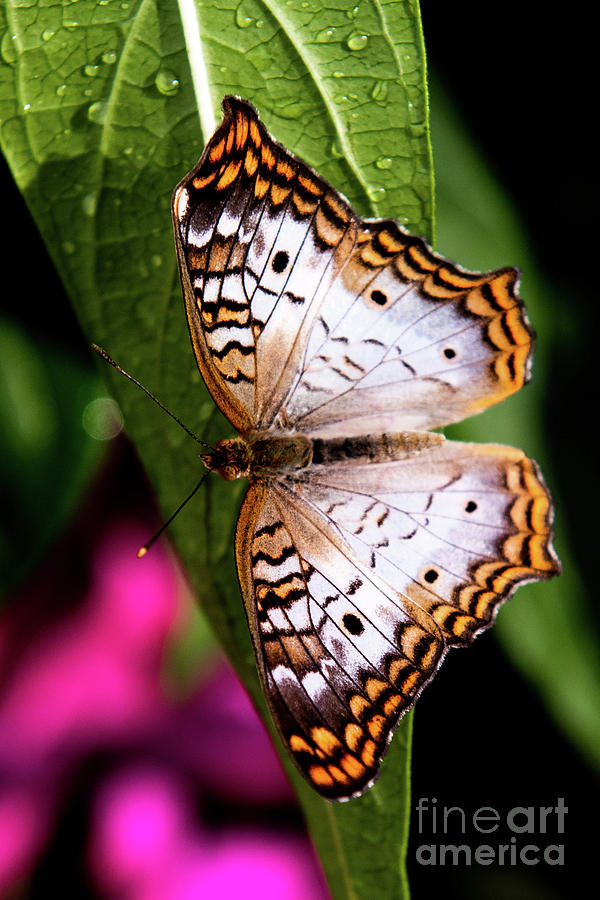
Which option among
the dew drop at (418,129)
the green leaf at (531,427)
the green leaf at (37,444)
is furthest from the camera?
the green leaf at (37,444)

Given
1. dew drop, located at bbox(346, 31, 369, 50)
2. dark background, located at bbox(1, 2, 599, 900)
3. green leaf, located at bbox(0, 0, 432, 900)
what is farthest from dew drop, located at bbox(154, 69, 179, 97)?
dark background, located at bbox(1, 2, 599, 900)

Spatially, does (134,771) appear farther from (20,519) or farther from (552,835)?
(552,835)

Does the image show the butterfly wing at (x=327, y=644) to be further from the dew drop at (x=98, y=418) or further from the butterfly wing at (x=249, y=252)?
the dew drop at (x=98, y=418)

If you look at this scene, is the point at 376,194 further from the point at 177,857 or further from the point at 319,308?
the point at 177,857

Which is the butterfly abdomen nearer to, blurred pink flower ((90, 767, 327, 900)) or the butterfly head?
the butterfly head

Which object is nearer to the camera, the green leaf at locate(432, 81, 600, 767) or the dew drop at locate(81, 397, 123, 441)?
the green leaf at locate(432, 81, 600, 767)

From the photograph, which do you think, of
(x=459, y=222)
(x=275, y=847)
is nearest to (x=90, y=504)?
(x=275, y=847)

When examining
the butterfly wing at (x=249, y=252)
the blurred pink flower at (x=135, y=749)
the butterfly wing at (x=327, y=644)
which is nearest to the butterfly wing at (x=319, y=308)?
the butterfly wing at (x=249, y=252)
